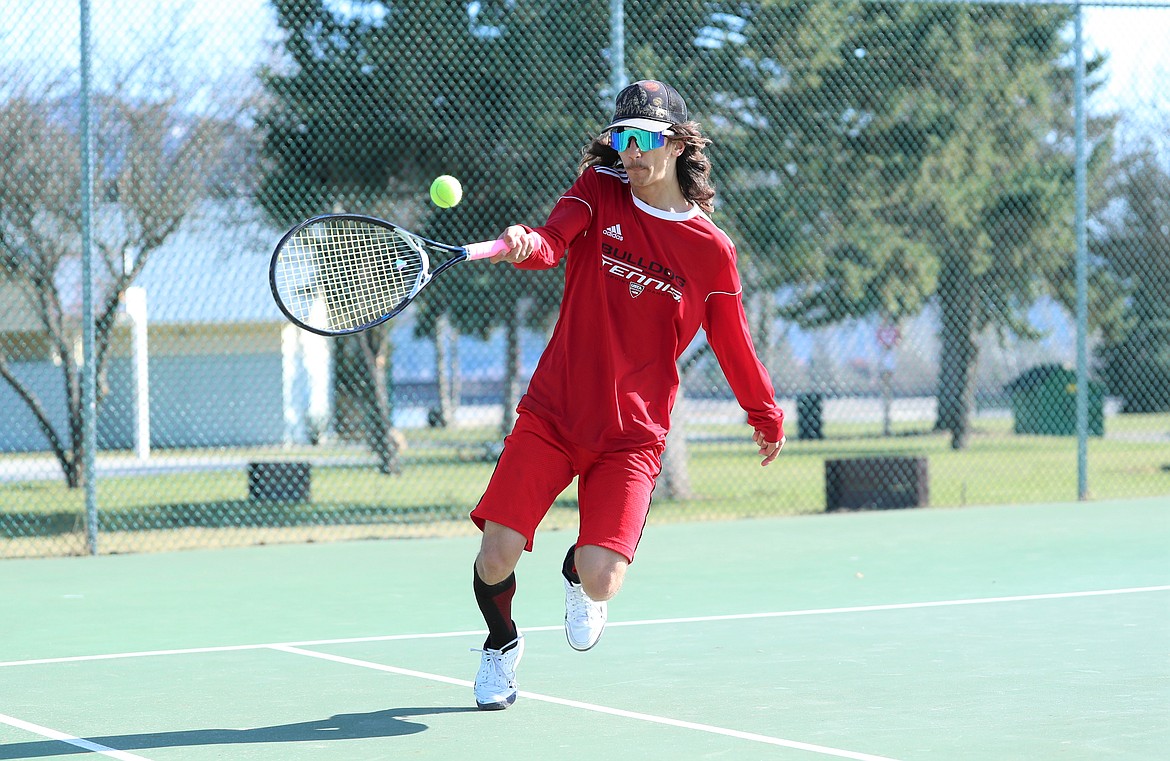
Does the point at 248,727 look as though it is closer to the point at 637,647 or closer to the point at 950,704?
the point at 637,647

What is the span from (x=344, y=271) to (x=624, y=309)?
3.00 feet

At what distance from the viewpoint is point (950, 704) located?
4.92 metres

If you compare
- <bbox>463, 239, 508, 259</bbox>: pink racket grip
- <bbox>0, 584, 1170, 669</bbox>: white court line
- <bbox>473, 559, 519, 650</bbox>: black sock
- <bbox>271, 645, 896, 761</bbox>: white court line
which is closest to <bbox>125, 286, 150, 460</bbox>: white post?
<bbox>0, 584, 1170, 669</bbox>: white court line

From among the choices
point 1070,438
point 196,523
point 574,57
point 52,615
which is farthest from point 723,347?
point 1070,438

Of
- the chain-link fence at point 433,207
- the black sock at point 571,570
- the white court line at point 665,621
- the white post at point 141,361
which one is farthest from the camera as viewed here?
the white post at point 141,361

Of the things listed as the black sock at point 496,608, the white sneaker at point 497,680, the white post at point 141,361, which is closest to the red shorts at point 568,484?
the black sock at point 496,608

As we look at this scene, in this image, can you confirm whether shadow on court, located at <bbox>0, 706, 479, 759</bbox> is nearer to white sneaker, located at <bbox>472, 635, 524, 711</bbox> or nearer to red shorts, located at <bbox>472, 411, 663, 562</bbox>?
white sneaker, located at <bbox>472, 635, 524, 711</bbox>

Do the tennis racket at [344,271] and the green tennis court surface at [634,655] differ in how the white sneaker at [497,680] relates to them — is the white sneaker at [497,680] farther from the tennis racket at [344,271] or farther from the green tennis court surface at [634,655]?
the tennis racket at [344,271]

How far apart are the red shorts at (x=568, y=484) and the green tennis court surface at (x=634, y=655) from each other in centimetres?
62

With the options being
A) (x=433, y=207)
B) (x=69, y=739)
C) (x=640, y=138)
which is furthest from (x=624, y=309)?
(x=433, y=207)

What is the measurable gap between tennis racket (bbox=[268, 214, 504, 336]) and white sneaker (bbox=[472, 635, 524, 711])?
121 cm

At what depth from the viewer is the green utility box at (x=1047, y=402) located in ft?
91.1

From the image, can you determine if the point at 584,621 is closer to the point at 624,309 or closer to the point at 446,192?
the point at 624,309

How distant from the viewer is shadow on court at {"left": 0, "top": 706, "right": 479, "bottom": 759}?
445 cm
